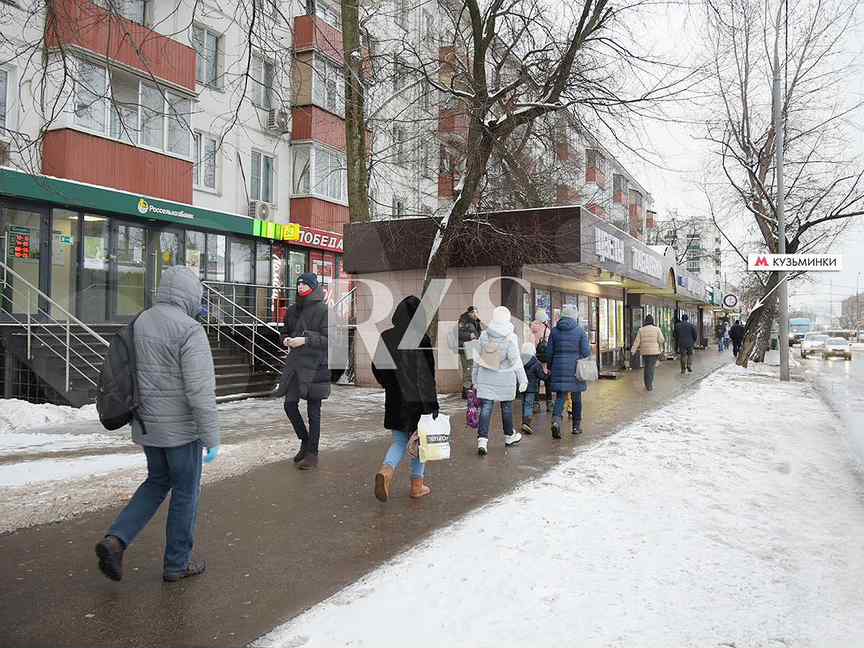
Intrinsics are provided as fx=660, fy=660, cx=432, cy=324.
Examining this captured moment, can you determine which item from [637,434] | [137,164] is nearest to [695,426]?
[637,434]

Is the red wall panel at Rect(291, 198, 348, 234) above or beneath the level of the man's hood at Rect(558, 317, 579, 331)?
above

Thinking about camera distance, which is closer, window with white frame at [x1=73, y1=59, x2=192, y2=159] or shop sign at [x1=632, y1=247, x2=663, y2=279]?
window with white frame at [x1=73, y1=59, x2=192, y2=159]

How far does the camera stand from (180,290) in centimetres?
378

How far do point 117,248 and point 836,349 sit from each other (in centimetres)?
3839

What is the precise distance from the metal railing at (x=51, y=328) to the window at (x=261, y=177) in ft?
26.7

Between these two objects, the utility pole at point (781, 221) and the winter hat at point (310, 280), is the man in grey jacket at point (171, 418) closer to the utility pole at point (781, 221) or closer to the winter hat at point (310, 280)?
the winter hat at point (310, 280)

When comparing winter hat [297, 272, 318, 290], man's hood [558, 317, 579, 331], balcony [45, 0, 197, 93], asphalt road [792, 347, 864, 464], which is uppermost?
balcony [45, 0, 197, 93]

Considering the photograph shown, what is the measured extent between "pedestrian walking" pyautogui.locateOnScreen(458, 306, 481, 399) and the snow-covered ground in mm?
6131

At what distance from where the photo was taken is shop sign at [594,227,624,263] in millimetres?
14086

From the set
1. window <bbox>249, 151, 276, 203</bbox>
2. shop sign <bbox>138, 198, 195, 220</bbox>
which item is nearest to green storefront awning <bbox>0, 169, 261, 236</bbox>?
shop sign <bbox>138, 198, 195, 220</bbox>

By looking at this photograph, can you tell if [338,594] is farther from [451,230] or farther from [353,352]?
[353,352]

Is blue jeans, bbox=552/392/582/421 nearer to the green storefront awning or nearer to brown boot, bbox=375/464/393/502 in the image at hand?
brown boot, bbox=375/464/393/502

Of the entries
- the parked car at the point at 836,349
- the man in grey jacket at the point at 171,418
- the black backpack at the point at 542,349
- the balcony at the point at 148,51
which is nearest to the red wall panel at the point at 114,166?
the balcony at the point at 148,51

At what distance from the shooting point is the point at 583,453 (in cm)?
744
